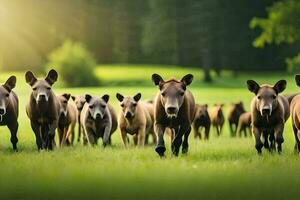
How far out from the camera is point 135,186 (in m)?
9.89

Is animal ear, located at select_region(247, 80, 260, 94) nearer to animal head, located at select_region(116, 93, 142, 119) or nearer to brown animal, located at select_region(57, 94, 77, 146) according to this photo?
animal head, located at select_region(116, 93, 142, 119)

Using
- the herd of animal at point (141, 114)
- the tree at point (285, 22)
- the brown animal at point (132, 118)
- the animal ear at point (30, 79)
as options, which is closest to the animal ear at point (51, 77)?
the herd of animal at point (141, 114)

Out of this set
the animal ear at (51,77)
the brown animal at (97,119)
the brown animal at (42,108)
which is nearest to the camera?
the brown animal at (42,108)

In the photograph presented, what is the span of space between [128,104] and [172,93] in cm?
361

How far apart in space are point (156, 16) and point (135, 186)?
196 feet

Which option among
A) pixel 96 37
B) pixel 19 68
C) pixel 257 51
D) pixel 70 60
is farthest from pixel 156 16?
pixel 70 60

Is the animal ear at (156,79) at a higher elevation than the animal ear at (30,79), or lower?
lower

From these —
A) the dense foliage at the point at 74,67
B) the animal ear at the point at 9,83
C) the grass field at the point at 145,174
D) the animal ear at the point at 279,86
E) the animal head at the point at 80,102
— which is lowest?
the grass field at the point at 145,174

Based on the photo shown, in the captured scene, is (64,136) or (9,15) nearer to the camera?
(64,136)

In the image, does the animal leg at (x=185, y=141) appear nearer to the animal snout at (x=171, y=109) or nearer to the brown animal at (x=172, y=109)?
the brown animal at (x=172, y=109)

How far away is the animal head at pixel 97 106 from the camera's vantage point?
15.4 meters

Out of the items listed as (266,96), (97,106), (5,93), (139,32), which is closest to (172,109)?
(266,96)

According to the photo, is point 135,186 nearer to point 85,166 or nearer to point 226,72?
point 85,166

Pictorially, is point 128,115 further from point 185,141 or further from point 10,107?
point 10,107
